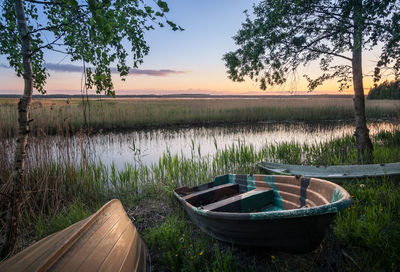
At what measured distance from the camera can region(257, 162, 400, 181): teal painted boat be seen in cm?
458

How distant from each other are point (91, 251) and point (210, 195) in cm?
236

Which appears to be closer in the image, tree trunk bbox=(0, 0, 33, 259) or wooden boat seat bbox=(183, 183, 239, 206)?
tree trunk bbox=(0, 0, 33, 259)

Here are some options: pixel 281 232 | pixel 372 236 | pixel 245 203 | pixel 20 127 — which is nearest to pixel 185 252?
pixel 245 203

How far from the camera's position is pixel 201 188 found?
4.69m

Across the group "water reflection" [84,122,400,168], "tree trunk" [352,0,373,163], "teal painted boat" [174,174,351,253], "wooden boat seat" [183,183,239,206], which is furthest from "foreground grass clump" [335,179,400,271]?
"water reflection" [84,122,400,168]

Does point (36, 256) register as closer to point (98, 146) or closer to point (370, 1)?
point (370, 1)

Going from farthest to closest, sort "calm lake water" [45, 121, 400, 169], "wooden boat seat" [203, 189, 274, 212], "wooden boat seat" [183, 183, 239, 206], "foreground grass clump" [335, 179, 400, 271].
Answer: "calm lake water" [45, 121, 400, 169] < "wooden boat seat" [183, 183, 239, 206] < "wooden boat seat" [203, 189, 274, 212] < "foreground grass clump" [335, 179, 400, 271]

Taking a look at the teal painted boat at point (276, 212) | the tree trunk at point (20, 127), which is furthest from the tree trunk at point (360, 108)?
the tree trunk at point (20, 127)

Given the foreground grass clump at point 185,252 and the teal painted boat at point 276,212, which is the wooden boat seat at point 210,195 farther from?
the foreground grass clump at point 185,252

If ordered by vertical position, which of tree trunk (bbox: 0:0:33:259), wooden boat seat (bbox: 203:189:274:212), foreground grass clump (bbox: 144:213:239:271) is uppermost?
tree trunk (bbox: 0:0:33:259)

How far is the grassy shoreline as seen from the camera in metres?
2.68

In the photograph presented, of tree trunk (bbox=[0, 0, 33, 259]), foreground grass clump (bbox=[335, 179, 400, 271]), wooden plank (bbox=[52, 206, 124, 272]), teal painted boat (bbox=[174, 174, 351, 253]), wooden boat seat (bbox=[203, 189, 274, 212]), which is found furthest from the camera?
wooden boat seat (bbox=[203, 189, 274, 212])

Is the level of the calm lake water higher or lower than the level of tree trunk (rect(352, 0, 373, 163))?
lower

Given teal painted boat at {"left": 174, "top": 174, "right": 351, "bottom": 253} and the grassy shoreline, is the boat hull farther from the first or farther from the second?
the grassy shoreline
